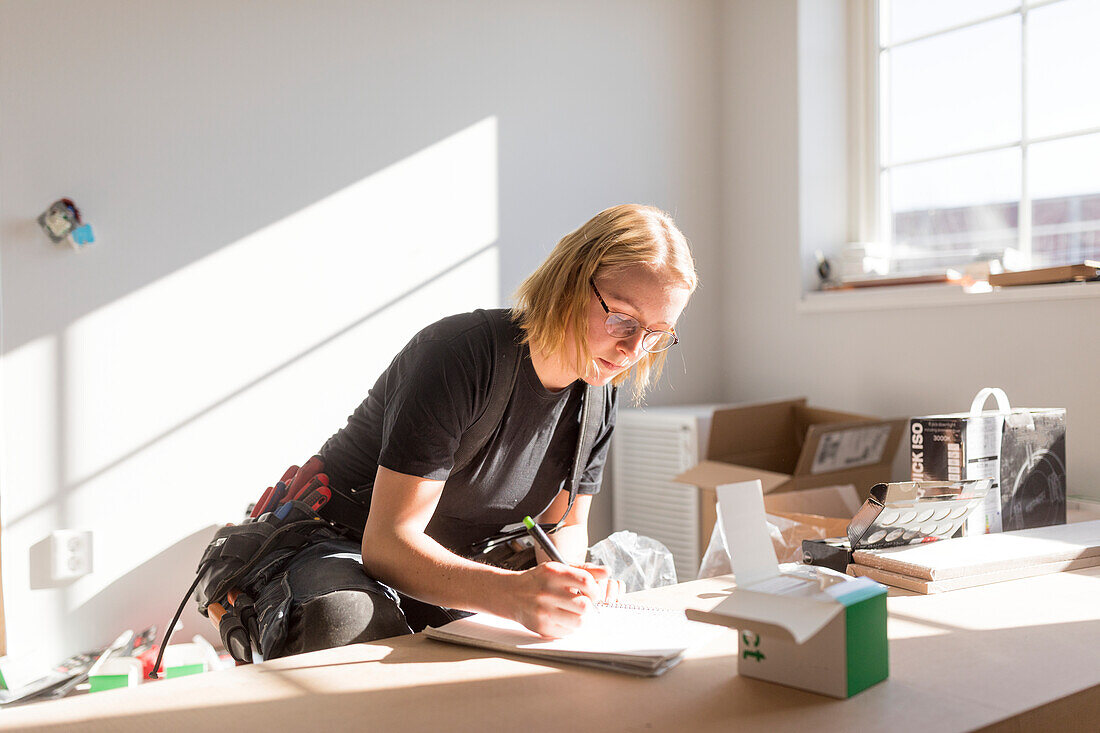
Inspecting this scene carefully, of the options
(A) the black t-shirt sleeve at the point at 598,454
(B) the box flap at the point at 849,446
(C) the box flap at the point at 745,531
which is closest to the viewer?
(C) the box flap at the point at 745,531

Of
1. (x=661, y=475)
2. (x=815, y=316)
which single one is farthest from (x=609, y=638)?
(x=815, y=316)

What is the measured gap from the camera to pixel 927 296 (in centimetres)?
283

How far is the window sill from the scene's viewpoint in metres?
2.44

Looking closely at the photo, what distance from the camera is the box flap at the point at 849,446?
8.55ft

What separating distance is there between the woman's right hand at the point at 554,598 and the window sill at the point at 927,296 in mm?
1930

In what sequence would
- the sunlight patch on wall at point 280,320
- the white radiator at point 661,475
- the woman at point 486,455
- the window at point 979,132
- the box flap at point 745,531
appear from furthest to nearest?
1. the white radiator at point 661,475
2. the window at point 979,132
3. the sunlight patch on wall at point 280,320
4. the woman at point 486,455
5. the box flap at point 745,531

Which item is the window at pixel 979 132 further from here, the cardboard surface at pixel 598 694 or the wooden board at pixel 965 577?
the cardboard surface at pixel 598 694

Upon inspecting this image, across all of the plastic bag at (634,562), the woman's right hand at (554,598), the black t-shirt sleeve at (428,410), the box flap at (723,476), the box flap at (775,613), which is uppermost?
the black t-shirt sleeve at (428,410)

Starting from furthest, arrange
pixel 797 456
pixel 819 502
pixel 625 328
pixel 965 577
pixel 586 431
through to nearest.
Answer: pixel 797 456
pixel 819 502
pixel 586 431
pixel 625 328
pixel 965 577

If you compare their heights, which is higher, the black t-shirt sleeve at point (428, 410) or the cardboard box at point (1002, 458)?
the black t-shirt sleeve at point (428, 410)

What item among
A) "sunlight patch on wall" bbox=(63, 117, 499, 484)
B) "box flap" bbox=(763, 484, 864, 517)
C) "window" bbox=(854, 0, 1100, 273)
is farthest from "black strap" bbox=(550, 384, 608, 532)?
"window" bbox=(854, 0, 1100, 273)

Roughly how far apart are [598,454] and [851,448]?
124cm

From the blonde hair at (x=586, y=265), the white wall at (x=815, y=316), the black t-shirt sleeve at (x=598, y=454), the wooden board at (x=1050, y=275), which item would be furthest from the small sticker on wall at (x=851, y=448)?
the blonde hair at (x=586, y=265)

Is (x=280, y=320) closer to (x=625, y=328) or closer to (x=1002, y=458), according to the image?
(x=625, y=328)
